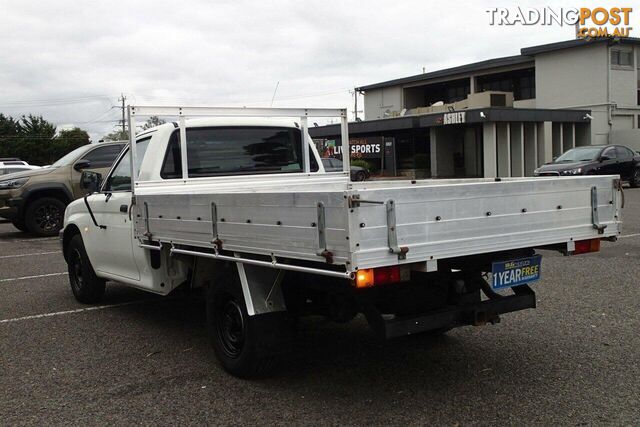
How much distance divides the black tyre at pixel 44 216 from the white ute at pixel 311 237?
8325 mm

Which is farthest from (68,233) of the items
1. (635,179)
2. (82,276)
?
(635,179)


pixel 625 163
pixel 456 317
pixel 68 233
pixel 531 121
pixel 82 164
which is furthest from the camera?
pixel 531 121

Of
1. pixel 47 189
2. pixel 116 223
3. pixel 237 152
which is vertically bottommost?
pixel 116 223

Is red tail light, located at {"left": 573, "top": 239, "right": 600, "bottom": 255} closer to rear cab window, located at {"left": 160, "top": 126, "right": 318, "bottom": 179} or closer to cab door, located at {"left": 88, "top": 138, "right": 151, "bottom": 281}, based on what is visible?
rear cab window, located at {"left": 160, "top": 126, "right": 318, "bottom": 179}

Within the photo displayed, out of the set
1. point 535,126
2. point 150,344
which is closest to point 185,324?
point 150,344

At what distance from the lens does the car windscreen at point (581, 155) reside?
2173 cm

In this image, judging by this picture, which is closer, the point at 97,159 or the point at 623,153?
the point at 97,159

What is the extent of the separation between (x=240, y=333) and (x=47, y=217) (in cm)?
1075

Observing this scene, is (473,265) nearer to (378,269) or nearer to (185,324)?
(378,269)

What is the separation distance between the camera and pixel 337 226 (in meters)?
3.30

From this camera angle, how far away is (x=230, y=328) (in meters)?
4.64

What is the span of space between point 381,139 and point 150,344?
33.6 m

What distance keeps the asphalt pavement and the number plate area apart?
71 centimetres

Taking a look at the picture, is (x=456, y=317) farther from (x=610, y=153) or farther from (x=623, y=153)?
(x=623, y=153)
